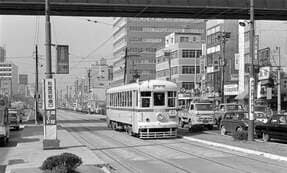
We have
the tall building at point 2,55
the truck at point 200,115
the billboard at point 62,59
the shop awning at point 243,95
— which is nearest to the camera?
the billboard at point 62,59

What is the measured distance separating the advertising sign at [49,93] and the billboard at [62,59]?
4.36 m

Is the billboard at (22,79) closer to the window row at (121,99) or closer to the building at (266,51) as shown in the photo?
the building at (266,51)

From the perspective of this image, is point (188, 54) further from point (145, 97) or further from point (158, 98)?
point (145, 97)

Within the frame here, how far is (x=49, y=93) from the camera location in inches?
794

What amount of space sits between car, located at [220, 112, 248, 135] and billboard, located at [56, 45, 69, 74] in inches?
403

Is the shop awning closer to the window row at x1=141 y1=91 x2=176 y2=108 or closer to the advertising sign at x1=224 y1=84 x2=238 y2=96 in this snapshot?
the advertising sign at x1=224 y1=84 x2=238 y2=96

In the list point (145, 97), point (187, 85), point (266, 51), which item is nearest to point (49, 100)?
point (145, 97)

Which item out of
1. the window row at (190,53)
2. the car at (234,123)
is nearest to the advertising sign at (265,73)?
the car at (234,123)

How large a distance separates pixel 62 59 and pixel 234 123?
10721 mm

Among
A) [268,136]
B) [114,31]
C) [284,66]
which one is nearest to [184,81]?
[284,66]

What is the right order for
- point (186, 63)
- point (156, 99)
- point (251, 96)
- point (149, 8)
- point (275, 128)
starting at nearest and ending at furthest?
point (275, 128) → point (251, 96) → point (156, 99) → point (149, 8) → point (186, 63)

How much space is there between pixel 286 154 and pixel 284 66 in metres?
40.2

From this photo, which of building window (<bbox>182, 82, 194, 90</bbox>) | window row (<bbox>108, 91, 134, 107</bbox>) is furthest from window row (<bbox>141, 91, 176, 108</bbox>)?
building window (<bbox>182, 82, 194, 90</bbox>)

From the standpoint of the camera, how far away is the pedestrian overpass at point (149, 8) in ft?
100
